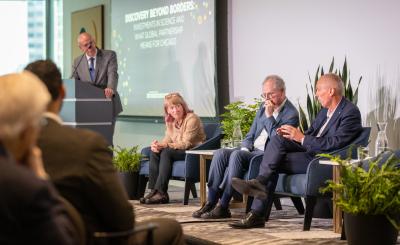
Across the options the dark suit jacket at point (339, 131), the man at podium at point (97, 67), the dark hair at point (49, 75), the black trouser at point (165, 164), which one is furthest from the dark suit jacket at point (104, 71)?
the dark hair at point (49, 75)

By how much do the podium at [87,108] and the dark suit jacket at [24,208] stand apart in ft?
19.6

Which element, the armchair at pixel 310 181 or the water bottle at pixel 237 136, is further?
the water bottle at pixel 237 136

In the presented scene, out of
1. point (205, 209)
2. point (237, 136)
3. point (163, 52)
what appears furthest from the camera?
point (163, 52)

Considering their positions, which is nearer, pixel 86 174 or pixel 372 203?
pixel 86 174

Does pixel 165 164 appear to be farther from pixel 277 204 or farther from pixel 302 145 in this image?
pixel 302 145

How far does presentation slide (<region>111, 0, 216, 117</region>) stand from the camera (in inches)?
326

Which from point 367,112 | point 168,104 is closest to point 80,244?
point 367,112

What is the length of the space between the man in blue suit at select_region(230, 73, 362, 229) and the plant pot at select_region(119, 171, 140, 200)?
2064mm

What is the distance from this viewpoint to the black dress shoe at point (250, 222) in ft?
18.4

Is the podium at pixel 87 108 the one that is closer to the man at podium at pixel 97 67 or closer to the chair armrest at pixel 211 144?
the man at podium at pixel 97 67

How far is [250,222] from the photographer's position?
564 cm

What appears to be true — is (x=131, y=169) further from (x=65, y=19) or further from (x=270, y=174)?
(x=65, y=19)

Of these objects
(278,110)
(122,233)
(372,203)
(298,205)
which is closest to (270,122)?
(278,110)

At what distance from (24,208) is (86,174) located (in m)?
0.69
